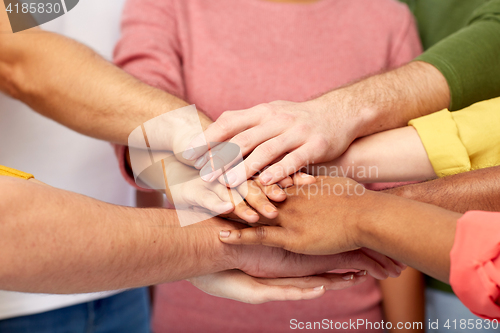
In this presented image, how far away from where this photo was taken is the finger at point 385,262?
84cm

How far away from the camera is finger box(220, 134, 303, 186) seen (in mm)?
823

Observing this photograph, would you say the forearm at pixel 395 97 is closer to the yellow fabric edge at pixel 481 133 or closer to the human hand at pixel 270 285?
the yellow fabric edge at pixel 481 133

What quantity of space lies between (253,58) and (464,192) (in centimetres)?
71

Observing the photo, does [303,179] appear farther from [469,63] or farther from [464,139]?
[469,63]

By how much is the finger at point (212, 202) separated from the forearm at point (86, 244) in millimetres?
54

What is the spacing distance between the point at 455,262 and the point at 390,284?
73cm

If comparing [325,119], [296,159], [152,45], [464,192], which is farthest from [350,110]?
[152,45]

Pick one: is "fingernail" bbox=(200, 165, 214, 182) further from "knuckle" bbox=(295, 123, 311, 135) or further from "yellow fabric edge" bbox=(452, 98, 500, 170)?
"yellow fabric edge" bbox=(452, 98, 500, 170)

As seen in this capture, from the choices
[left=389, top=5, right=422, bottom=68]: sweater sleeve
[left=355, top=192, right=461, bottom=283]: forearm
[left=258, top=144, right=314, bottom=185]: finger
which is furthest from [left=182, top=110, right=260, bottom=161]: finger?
[left=389, top=5, right=422, bottom=68]: sweater sleeve

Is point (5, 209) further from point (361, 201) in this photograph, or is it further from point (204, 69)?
point (204, 69)

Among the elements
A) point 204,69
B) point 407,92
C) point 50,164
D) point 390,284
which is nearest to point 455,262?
point 407,92

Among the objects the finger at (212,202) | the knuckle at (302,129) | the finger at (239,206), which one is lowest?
the finger at (212,202)

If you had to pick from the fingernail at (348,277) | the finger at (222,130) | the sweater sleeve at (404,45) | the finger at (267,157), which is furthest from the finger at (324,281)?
the sweater sleeve at (404,45)

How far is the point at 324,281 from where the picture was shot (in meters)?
0.84
